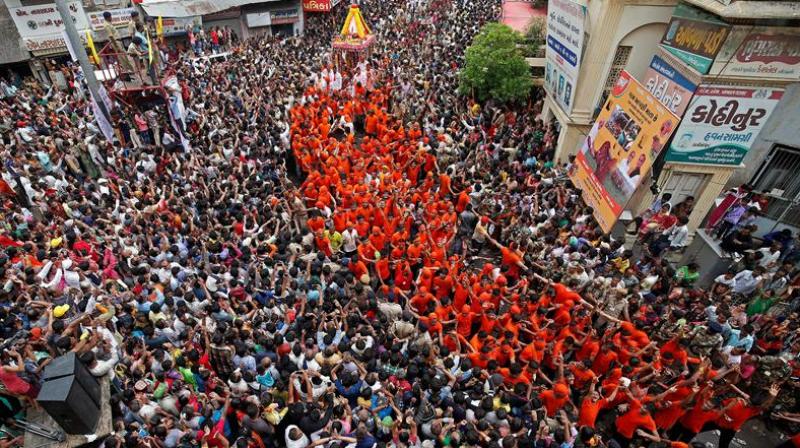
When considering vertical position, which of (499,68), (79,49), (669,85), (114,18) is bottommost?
(114,18)

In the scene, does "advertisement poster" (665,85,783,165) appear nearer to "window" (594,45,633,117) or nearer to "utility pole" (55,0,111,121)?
"window" (594,45,633,117)

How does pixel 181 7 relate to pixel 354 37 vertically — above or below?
below

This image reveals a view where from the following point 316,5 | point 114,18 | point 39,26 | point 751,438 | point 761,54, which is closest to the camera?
point 751,438

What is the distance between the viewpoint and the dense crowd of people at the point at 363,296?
17.2 feet

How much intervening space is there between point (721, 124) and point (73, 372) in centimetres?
1131

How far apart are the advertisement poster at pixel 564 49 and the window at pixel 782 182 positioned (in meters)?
4.87

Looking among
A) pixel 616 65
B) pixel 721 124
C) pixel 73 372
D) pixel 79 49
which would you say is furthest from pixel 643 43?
pixel 79 49

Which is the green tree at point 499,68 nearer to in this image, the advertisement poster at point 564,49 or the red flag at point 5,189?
the advertisement poster at point 564,49

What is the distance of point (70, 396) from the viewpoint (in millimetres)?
4211

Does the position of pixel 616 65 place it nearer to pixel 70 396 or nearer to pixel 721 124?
pixel 721 124

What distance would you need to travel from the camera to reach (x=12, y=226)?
8.26m

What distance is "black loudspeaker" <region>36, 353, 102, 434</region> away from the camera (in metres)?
4.18

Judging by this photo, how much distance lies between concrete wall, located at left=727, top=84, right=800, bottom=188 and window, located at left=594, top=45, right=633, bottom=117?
10.7ft

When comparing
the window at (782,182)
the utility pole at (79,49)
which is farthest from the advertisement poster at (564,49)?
the utility pole at (79,49)
